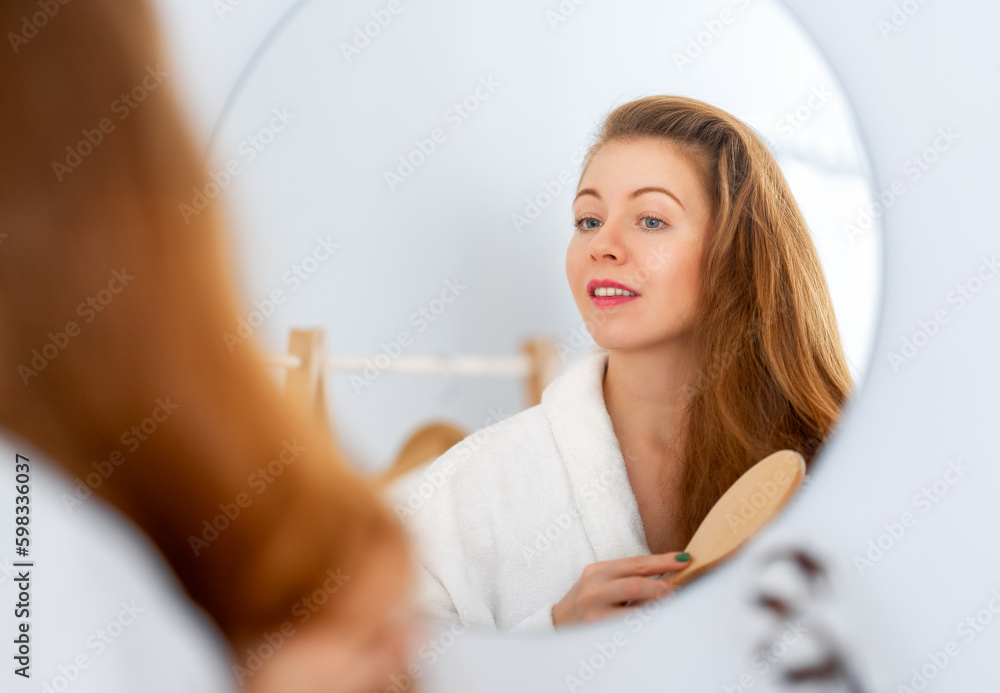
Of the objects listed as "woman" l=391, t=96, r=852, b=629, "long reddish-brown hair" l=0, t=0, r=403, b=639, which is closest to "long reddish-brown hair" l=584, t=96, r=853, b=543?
"woman" l=391, t=96, r=852, b=629

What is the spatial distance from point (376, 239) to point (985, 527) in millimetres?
485

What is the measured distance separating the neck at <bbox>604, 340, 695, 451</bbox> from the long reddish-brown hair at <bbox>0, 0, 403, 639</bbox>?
0.54 ft

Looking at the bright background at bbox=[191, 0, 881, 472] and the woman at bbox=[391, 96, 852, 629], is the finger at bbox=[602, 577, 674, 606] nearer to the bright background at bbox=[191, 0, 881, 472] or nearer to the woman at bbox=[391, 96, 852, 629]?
the woman at bbox=[391, 96, 852, 629]

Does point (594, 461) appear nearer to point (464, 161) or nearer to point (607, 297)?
point (607, 297)

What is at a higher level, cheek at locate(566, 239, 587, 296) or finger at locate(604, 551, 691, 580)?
cheek at locate(566, 239, 587, 296)

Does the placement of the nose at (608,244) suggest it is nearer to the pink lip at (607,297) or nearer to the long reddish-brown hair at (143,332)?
the pink lip at (607,297)

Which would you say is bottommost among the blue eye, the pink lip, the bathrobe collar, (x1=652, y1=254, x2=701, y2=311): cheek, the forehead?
the bathrobe collar

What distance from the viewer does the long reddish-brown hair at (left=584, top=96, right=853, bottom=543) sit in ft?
1.51

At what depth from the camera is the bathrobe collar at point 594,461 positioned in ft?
1.57

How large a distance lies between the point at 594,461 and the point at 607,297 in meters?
0.11

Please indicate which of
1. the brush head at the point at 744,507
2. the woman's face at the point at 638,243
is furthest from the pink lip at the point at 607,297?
the brush head at the point at 744,507

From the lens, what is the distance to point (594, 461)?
0.48 m

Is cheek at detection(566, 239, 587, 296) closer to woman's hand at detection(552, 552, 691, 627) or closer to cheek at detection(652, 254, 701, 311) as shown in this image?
cheek at detection(652, 254, 701, 311)

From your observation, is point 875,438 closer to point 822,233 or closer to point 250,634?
point 822,233
